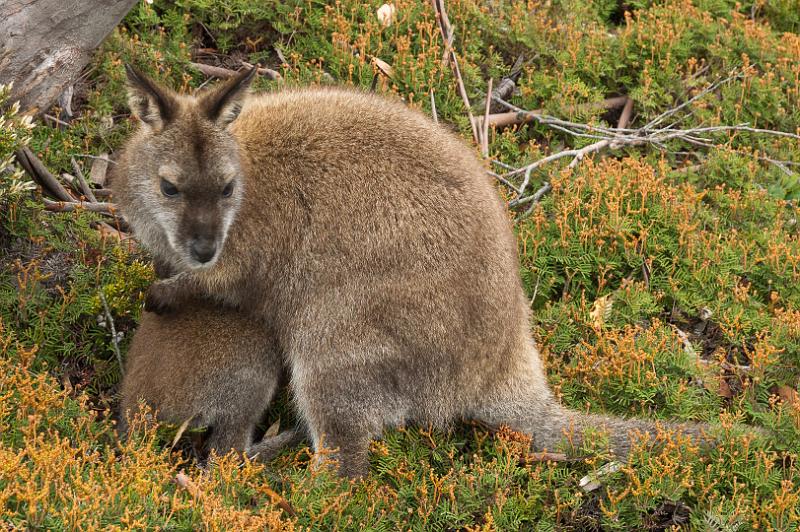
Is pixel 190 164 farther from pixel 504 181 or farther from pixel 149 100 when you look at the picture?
pixel 504 181

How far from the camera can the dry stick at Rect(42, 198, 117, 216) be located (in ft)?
21.0

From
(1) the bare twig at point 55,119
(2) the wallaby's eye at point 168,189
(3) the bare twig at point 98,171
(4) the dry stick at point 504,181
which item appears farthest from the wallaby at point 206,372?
(4) the dry stick at point 504,181

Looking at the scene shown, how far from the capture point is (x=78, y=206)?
20.9 ft

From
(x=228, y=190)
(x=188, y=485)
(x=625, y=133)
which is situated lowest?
(x=188, y=485)

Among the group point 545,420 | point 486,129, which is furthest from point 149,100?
point 486,129

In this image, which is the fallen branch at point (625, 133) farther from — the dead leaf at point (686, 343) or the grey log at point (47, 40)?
the grey log at point (47, 40)

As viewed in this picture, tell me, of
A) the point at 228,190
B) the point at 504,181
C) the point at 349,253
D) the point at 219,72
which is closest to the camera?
the point at 228,190

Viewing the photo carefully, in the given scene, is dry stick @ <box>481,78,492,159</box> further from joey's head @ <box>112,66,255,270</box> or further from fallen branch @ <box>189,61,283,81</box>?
joey's head @ <box>112,66,255,270</box>

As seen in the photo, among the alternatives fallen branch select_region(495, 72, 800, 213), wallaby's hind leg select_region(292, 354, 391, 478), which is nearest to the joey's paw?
wallaby's hind leg select_region(292, 354, 391, 478)

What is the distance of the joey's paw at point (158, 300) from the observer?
567 cm

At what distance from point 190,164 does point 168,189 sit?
0.20 metres

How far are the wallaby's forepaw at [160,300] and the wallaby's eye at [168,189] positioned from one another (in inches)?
25.0

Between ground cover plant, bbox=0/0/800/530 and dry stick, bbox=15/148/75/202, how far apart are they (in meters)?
0.26

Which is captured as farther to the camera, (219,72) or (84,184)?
(219,72)
